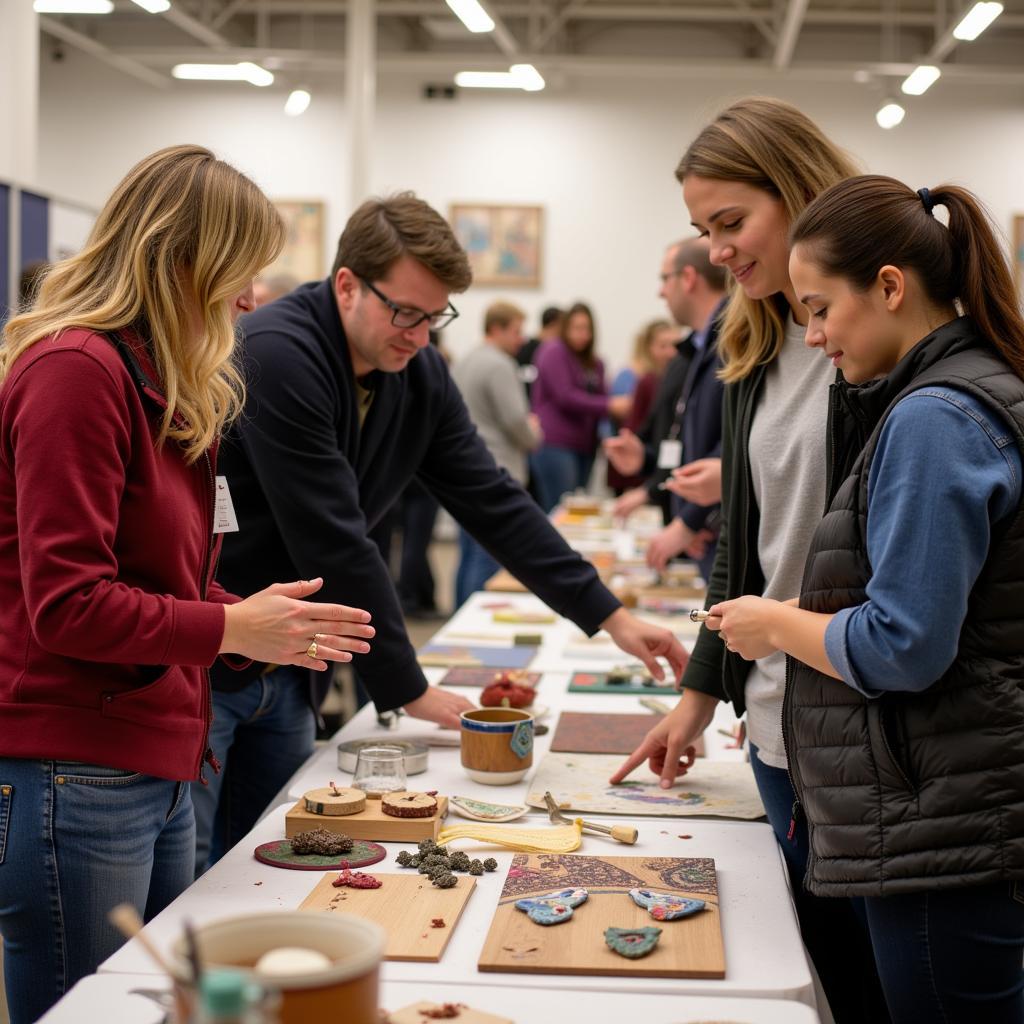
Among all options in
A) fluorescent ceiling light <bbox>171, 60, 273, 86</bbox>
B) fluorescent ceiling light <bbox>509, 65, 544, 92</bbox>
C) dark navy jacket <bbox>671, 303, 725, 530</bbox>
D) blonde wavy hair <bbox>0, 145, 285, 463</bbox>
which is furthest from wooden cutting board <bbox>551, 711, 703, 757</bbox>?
fluorescent ceiling light <bbox>171, 60, 273, 86</bbox>

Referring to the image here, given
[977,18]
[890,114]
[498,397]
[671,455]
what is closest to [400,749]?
[671,455]

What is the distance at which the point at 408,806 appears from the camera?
64.8 inches

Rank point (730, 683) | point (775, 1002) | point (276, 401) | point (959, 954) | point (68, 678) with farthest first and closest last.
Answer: point (276, 401) < point (730, 683) < point (68, 678) < point (959, 954) < point (775, 1002)

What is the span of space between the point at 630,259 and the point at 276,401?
31.7 ft

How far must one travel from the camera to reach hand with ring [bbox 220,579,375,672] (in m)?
1.40

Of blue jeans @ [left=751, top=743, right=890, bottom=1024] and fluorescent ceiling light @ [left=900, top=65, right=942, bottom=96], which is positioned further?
fluorescent ceiling light @ [left=900, top=65, right=942, bottom=96]

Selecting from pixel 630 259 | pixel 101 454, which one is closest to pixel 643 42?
pixel 630 259

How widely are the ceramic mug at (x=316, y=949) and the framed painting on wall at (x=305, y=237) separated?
11.0 metres

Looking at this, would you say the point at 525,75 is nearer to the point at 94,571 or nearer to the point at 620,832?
the point at 620,832

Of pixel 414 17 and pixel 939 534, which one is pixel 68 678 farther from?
pixel 414 17

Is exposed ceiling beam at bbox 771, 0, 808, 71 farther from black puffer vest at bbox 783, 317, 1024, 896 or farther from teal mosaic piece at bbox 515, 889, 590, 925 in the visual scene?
teal mosaic piece at bbox 515, 889, 590, 925

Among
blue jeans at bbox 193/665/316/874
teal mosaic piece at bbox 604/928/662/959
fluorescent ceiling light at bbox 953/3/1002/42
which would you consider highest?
fluorescent ceiling light at bbox 953/3/1002/42

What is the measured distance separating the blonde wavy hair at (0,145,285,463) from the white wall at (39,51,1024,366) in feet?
32.7

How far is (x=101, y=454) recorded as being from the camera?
135 centimetres
